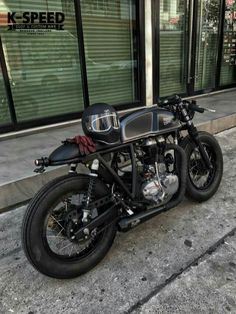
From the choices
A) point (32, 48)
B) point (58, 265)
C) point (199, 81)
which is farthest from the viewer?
point (199, 81)

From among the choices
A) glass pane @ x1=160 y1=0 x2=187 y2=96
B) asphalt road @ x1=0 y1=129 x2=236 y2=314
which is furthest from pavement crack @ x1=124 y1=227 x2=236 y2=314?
glass pane @ x1=160 y1=0 x2=187 y2=96

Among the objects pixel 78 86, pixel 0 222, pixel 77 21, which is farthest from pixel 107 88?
pixel 0 222

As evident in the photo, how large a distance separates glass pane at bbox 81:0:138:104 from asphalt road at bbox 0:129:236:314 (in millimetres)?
2847

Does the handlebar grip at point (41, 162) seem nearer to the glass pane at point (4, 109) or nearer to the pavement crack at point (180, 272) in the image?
the pavement crack at point (180, 272)

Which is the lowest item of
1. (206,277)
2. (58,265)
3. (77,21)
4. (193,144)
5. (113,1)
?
(206,277)

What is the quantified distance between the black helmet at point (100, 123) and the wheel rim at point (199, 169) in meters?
0.91

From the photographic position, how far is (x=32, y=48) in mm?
3799

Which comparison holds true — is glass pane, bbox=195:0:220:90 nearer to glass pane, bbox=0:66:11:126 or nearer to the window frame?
the window frame

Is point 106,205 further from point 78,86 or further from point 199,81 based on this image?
point 199,81

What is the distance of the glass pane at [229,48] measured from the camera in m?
5.95

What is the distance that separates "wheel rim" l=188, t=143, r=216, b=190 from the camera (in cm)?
245

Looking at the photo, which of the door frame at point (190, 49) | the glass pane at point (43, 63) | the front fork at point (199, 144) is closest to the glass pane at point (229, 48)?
the door frame at point (190, 49)

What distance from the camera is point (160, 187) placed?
2068 mm

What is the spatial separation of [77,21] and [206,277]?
3644 millimetres
